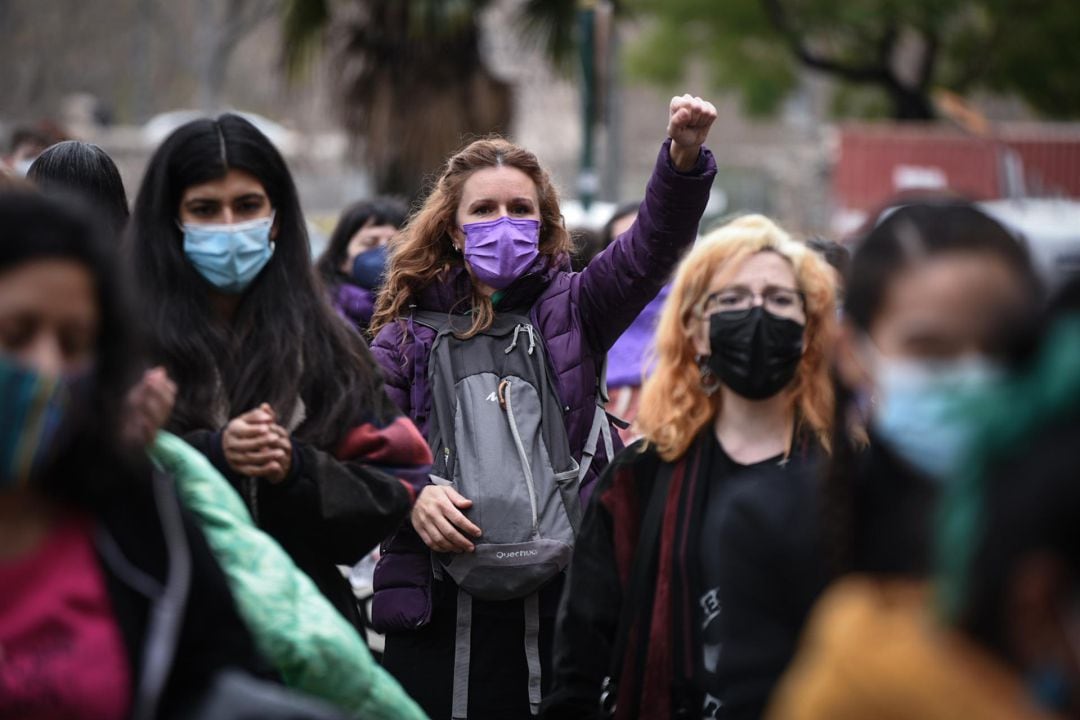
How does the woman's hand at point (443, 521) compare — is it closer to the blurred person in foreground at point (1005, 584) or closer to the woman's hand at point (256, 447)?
the woman's hand at point (256, 447)

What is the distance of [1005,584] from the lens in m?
1.84

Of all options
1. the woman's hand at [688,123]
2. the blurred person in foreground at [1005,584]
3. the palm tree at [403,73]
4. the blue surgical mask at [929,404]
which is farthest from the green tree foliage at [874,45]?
the blurred person in foreground at [1005,584]

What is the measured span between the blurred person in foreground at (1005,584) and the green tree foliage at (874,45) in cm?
2648

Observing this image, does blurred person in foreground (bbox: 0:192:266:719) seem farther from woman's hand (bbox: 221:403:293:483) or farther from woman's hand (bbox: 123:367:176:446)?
woman's hand (bbox: 221:403:293:483)

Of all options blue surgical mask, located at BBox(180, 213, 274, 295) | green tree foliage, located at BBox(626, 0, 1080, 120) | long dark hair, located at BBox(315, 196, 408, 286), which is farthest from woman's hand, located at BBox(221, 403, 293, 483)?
green tree foliage, located at BBox(626, 0, 1080, 120)

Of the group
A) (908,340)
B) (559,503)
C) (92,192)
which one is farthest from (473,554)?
(908,340)

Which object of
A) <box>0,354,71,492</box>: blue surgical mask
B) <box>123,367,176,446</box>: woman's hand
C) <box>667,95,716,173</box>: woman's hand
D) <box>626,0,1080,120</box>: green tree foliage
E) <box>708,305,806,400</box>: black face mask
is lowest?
<box>708,305,806,400</box>: black face mask

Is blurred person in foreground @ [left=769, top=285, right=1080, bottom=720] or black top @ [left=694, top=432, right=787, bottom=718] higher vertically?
blurred person in foreground @ [left=769, top=285, right=1080, bottom=720]

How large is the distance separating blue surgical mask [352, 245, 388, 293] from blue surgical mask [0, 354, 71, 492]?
484cm

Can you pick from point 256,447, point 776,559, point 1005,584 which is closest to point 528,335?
point 256,447

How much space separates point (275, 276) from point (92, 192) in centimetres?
96

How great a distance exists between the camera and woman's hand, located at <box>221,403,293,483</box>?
11.9ft

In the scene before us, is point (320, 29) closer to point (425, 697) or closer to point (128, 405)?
point (425, 697)

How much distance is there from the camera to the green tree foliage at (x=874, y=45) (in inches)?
1110
